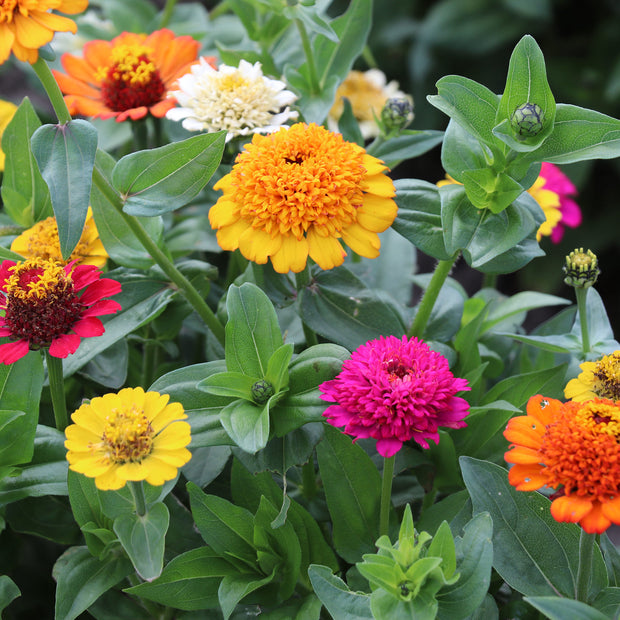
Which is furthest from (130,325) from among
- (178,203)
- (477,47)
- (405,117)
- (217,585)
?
(477,47)

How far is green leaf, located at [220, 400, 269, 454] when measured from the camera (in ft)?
1.69

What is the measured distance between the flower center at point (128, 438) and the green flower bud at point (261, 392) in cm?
9

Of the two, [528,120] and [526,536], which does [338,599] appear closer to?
[526,536]

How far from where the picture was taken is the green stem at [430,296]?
0.66 meters

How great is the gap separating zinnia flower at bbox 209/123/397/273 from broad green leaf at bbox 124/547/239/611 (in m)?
0.23

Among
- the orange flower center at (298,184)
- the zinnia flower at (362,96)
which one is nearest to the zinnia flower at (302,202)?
the orange flower center at (298,184)

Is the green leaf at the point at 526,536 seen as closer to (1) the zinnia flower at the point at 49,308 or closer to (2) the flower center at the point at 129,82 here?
(1) the zinnia flower at the point at 49,308

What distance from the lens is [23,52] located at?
0.51 meters

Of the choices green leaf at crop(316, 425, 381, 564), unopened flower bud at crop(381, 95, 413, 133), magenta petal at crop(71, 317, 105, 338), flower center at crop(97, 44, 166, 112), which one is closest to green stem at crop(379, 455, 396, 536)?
green leaf at crop(316, 425, 381, 564)

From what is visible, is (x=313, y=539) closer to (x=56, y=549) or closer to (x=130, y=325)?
(x=130, y=325)

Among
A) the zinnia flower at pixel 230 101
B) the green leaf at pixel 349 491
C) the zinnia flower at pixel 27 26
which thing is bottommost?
the green leaf at pixel 349 491

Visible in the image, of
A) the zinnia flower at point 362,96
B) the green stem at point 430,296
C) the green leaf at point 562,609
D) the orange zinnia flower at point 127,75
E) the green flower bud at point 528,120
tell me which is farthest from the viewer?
the zinnia flower at point 362,96

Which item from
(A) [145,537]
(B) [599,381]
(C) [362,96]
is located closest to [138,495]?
(A) [145,537]

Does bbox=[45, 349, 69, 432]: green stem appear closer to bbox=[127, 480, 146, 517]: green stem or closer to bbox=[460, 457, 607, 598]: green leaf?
bbox=[127, 480, 146, 517]: green stem
